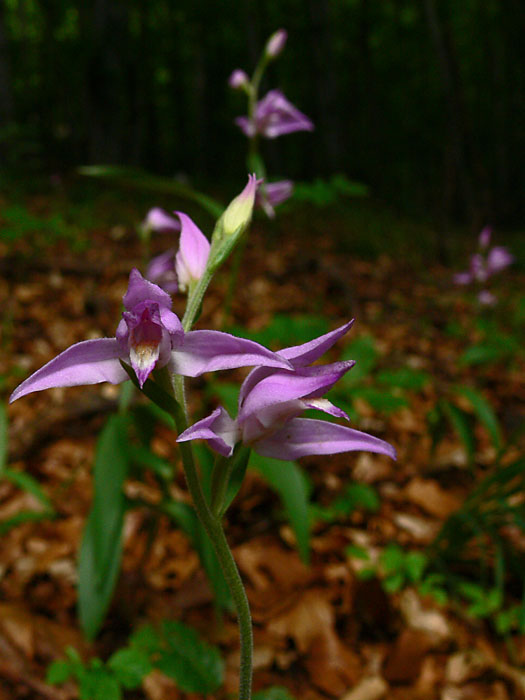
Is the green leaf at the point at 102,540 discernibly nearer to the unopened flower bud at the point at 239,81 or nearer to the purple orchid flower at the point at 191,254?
the purple orchid flower at the point at 191,254

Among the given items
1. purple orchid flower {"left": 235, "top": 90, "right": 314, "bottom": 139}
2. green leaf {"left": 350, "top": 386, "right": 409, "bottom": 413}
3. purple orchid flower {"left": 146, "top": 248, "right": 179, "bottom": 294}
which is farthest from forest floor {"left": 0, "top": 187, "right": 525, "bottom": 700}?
purple orchid flower {"left": 235, "top": 90, "right": 314, "bottom": 139}

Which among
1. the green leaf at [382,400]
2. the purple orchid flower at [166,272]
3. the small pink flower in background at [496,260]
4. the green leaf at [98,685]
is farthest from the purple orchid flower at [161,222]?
the small pink flower in background at [496,260]

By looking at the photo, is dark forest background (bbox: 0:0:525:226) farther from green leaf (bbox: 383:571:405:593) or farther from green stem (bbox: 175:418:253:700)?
green stem (bbox: 175:418:253:700)

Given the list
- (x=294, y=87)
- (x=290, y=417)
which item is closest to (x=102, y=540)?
(x=290, y=417)

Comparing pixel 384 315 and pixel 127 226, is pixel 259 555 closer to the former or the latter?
pixel 384 315

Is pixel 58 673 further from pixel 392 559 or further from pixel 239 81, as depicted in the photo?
pixel 239 81
